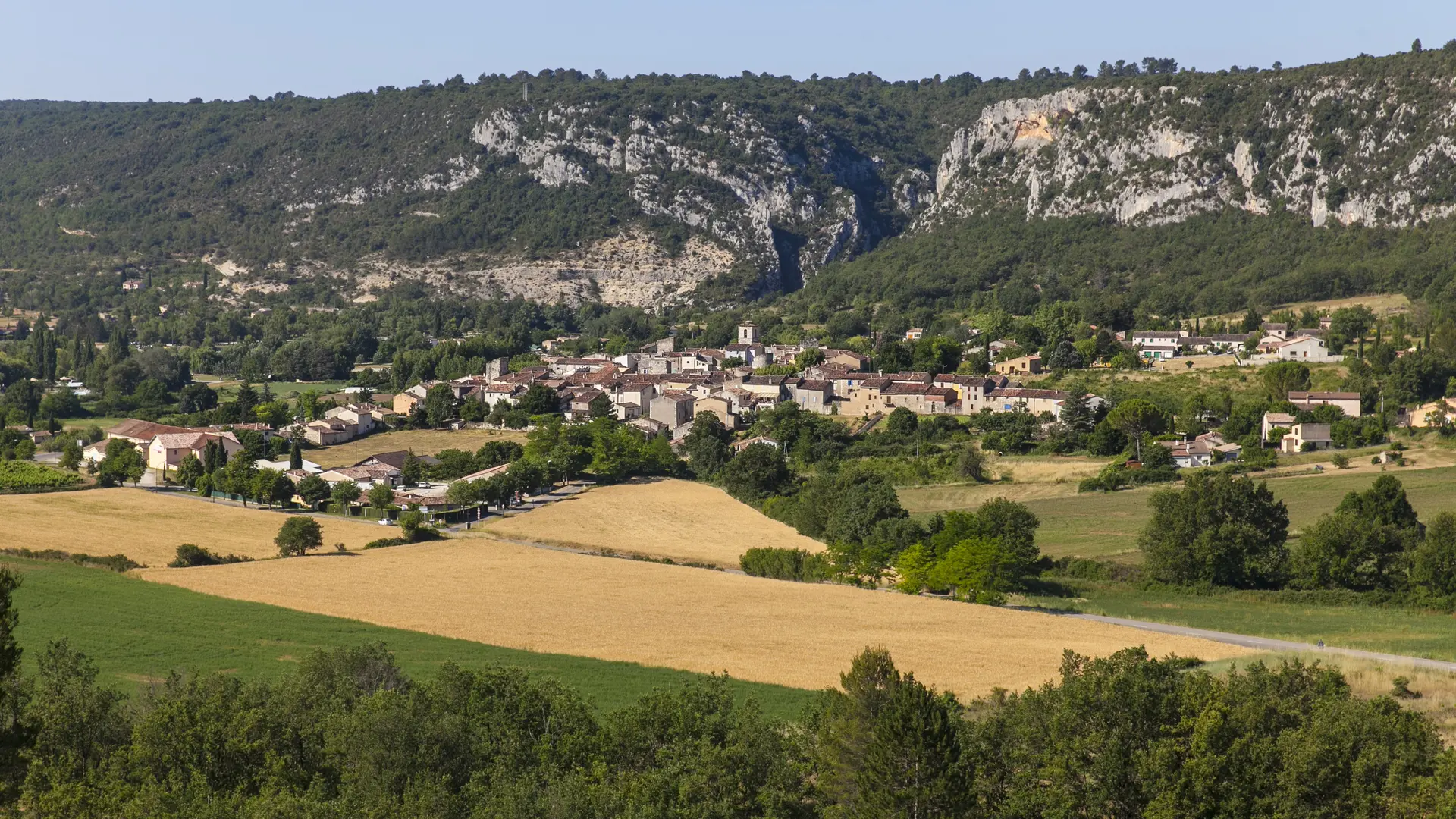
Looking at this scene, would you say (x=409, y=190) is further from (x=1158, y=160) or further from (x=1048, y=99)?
(x=1158, y=160)

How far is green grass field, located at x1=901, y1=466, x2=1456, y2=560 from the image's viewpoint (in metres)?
49.2

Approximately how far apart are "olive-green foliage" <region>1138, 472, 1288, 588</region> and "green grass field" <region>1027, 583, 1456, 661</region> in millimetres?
1163

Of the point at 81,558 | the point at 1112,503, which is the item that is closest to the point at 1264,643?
the point at 1112,503

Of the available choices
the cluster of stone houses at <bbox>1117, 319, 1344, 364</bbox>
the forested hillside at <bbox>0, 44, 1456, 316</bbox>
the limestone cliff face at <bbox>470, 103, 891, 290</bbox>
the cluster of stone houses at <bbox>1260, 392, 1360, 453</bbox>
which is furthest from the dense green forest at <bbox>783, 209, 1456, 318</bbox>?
the cluster of stone houses at <bbox>1260, 392, 1360, 453</bbox>

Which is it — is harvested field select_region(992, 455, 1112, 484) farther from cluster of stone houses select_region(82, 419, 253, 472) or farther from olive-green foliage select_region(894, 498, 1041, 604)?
cluster of stone houses select_region(82, 419, 253, 472)

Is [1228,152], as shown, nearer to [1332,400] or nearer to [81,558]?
[1332,400]

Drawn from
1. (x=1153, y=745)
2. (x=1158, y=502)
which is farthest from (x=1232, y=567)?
(x=1153, y=745)

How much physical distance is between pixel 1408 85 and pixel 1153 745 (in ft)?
386

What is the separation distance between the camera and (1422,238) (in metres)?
110

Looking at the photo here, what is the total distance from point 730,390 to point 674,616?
149 feet

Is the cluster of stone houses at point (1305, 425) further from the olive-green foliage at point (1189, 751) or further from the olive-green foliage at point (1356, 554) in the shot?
the olive-green foliage at point (1189, 751)

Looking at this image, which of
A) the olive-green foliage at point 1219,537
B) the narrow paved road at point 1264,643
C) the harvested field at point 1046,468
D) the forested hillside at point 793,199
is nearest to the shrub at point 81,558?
the narrow paved road at point 1264,643

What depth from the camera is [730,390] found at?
274ft

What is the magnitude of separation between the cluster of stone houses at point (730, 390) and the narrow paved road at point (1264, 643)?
34739 mm
